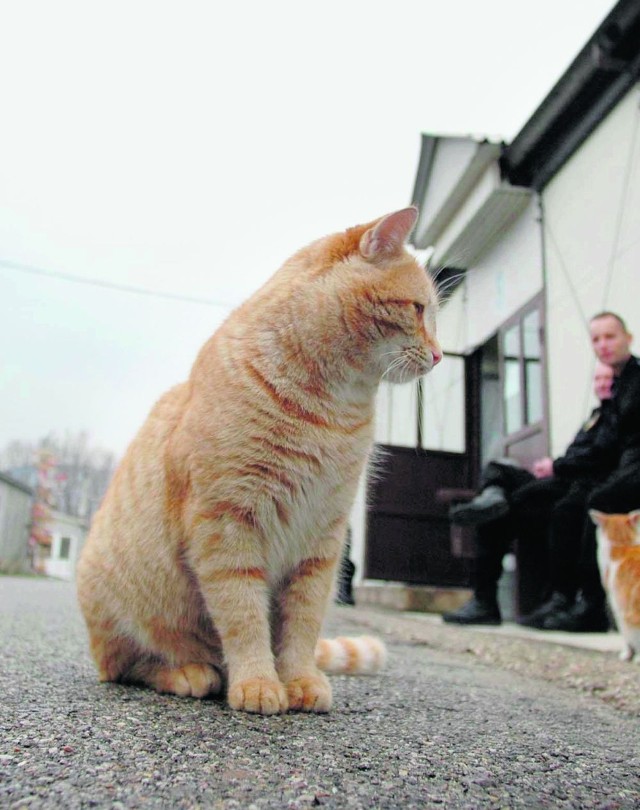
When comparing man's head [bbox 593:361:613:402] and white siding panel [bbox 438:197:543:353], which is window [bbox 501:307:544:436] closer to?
white siding panel [bbox 438:197:543:353]

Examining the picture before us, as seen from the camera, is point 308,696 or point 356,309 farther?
point 356,309

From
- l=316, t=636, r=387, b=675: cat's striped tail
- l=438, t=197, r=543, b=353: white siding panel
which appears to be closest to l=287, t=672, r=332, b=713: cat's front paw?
l=316, t=636, r=387, b=675: cat's striped tail

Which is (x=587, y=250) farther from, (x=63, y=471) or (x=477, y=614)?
(x=63, y=471)

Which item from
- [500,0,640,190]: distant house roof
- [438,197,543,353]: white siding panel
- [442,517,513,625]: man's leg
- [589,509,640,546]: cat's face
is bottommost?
[442,517,513,625]: man's leg

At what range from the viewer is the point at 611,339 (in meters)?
3.23

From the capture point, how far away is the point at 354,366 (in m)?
1.53

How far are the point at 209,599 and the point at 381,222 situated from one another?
911 mm

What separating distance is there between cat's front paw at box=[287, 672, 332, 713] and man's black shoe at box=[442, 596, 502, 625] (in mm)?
2700

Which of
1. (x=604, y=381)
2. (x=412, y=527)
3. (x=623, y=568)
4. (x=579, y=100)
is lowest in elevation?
(x=623, y=568)

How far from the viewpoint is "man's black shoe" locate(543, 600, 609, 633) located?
3287 mm

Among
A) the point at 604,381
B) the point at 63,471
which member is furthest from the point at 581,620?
the point at 63,471

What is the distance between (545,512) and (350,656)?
7.70ft

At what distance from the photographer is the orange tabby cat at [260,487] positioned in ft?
4.44

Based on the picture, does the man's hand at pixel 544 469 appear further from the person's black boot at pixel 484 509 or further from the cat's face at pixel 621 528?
the cat's face at pixel 621 528
